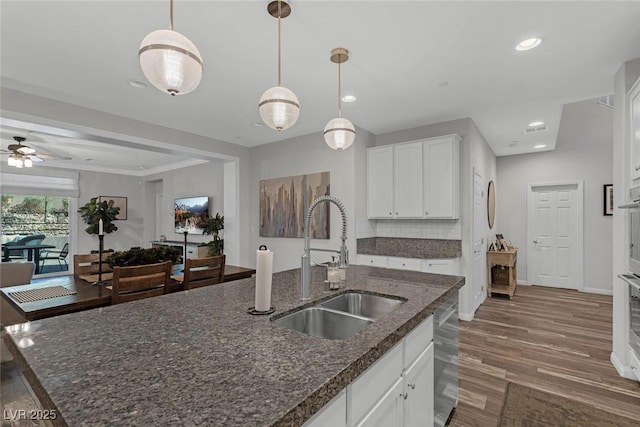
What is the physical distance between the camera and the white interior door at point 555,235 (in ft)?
18.8

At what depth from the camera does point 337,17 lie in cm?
206

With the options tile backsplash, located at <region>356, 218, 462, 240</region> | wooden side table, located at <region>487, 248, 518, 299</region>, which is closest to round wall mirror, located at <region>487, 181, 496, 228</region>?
wooden side table, located at <region>487, 248, 518, 299</region>

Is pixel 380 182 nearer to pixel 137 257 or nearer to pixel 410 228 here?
pixel 410 228

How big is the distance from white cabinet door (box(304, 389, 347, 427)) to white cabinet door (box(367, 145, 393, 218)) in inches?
145

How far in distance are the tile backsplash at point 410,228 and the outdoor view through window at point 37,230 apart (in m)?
7.60

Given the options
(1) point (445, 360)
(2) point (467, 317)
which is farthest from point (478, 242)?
(1) point (445, 360)

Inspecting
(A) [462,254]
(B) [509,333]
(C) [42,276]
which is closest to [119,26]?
(A) [462,254]

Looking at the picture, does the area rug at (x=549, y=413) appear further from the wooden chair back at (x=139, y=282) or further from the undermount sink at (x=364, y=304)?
the wooden chair back at (x=139, y=282)

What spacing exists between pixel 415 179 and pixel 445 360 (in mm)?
2762

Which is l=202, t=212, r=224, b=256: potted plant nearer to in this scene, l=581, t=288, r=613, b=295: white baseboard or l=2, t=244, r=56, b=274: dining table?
l=2, t=244, r=56, b=274: dining table

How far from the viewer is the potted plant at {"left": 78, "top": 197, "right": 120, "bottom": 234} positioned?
6529 mm

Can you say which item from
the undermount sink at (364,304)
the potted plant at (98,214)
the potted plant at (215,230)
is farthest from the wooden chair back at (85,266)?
the potted plant at (98,214)

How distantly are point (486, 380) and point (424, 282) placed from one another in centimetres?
130

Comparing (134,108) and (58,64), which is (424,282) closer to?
(58,64)
